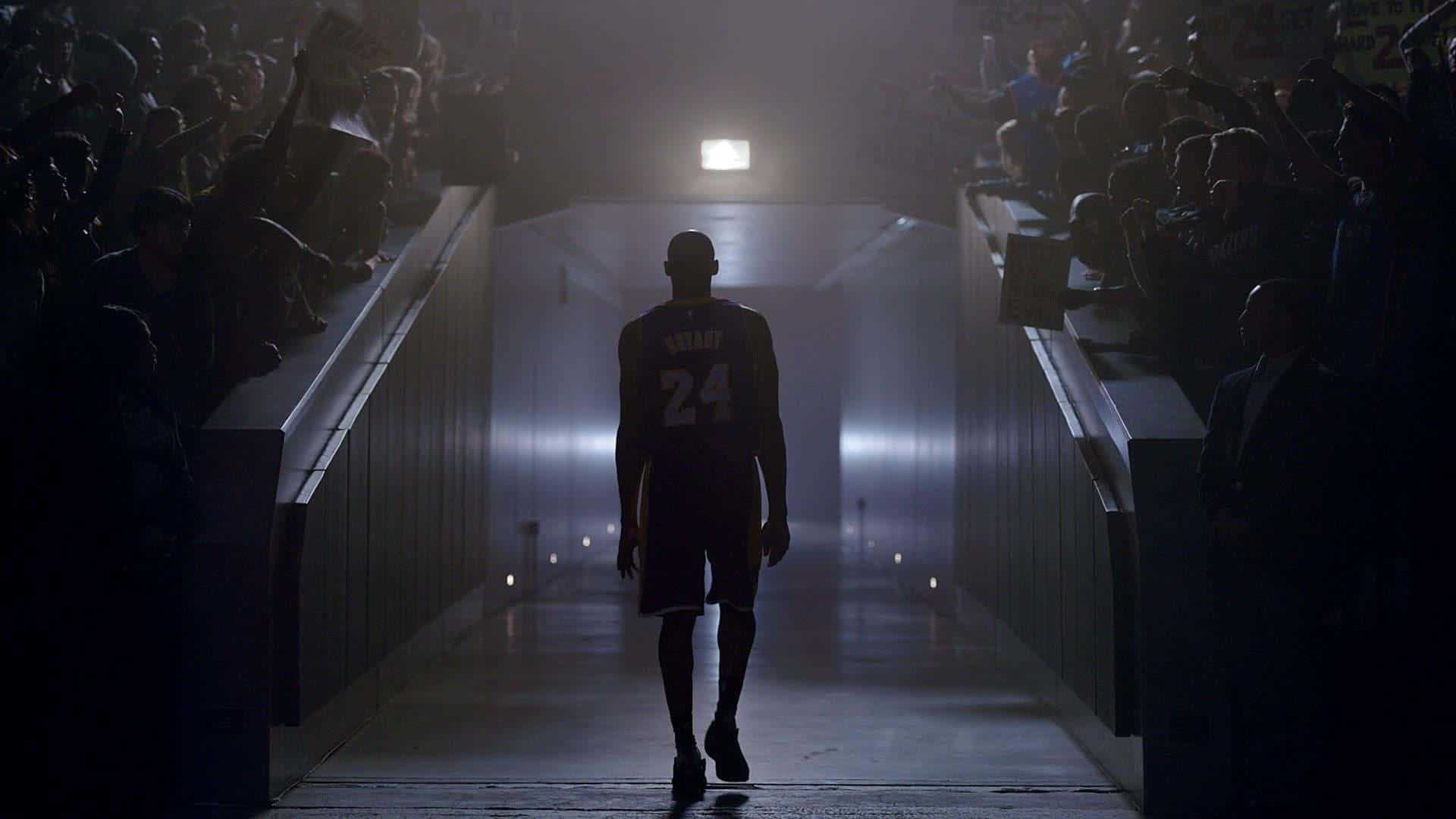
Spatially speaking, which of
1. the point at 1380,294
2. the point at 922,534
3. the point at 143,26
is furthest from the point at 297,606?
the point at 922,534

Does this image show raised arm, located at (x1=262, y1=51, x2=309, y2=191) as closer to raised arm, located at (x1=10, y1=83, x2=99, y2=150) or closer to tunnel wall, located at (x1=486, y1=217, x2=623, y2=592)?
raised arm, located at (x1=10, y1=83, x2=99, y2=150)

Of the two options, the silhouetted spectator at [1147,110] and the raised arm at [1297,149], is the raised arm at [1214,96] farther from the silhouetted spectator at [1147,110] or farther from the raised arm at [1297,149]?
the silhouetted spectator at [1147,110]

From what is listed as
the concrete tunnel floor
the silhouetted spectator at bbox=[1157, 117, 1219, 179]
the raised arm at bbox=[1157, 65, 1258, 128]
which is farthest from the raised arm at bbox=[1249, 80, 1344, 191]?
the concrete tunnel floor

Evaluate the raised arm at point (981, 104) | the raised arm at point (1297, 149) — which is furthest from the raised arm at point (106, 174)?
the raised arm at point (981, 104)

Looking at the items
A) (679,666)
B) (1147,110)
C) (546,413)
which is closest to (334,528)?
(679,666)

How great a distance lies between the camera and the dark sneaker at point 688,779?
4.51 meters

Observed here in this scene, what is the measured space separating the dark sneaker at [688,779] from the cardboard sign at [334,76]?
2476 millimetres

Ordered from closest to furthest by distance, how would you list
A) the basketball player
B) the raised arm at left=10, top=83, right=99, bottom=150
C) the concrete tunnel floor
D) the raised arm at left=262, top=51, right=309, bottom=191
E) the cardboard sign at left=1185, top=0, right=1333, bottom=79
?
the concrete tunnel floor → the basketball player → the raised arm at left=10, top=83, right=99, bottom=150 → the raised arm at left=262, top=51, right=309, bottom=191 → the cardboard sign at left=1185, top=0, right=1333, bottom=79

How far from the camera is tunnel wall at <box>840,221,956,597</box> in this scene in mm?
11055

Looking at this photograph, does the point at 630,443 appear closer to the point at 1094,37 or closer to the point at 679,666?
the point at 679,666

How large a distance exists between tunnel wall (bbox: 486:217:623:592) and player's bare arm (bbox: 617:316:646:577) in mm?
5378

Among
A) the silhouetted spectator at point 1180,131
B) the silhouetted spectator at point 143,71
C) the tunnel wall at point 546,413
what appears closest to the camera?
the silhouetted spectator at point 1180,131

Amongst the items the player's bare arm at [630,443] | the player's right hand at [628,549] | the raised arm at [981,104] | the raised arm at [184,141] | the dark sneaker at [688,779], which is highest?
the raised arm at [981,104]

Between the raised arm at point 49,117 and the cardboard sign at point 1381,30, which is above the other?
the cardboard sign at point 1381,30
